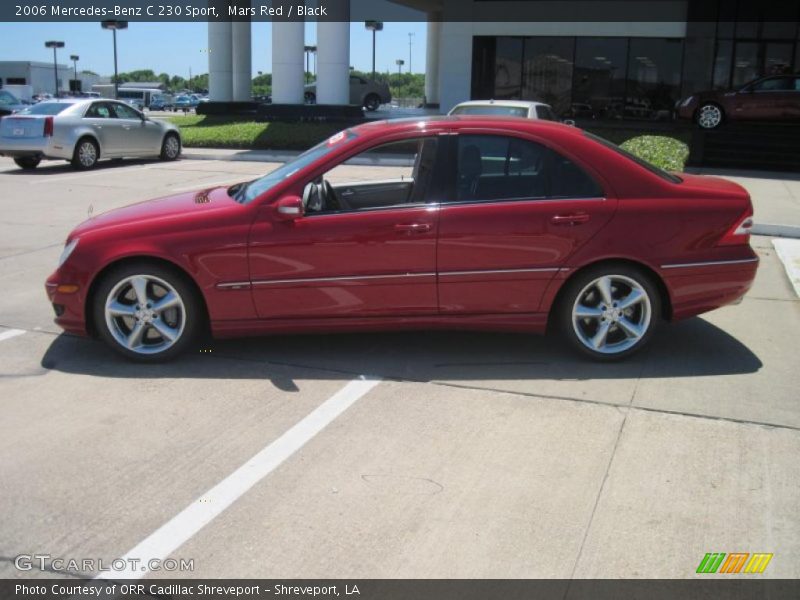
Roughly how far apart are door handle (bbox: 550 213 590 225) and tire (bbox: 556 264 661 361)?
340 millimetres

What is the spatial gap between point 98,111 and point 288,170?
539 inches

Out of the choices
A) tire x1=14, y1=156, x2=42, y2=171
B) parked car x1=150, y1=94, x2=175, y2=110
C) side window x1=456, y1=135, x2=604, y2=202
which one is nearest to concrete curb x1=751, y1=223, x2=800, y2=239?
side window x1=456, y1=135, x2=604, y2=202

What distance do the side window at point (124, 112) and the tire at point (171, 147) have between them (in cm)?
93

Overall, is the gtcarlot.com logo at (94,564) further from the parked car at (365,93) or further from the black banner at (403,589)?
the parked car at (365,93)

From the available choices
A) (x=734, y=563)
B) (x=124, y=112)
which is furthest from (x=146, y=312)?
(x=124, y=112)

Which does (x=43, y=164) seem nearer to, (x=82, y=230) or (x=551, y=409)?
(x=82, y=230)

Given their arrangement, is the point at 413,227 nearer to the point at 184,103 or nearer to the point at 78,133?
the point at 78,133

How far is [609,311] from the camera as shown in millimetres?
5578

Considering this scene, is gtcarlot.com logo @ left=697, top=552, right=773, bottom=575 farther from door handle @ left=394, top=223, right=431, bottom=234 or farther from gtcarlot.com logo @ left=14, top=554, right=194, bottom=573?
door handle @ left=394, top=223, right=431, bottom=234

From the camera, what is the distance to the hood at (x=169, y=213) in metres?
5.50

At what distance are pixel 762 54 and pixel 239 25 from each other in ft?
60.8

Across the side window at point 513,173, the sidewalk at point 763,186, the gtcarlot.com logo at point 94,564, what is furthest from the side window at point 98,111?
the gtcarlot.com logo at point 94,564

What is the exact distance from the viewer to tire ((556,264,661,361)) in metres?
5.52

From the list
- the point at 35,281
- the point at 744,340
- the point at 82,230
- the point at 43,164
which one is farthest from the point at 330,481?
the point at 43,164
